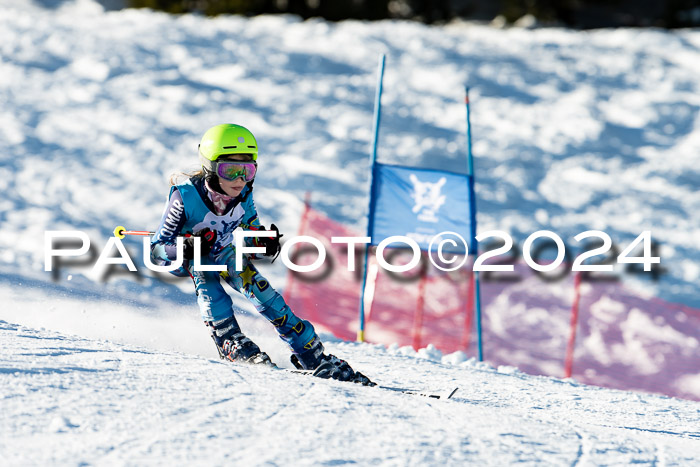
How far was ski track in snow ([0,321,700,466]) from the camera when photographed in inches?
120

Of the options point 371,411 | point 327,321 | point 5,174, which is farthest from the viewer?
point 5,174

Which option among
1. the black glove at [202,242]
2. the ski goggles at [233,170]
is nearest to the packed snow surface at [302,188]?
the black glove at [202,242]

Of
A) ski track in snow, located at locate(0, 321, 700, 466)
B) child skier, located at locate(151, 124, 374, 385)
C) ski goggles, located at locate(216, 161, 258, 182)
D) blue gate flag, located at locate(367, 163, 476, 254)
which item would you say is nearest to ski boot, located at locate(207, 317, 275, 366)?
child skier, located at locate(151, 124, 374, 385)

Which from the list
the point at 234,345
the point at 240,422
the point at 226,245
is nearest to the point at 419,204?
the point at 226,245

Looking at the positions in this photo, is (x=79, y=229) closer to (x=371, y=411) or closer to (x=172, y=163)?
(x=172, y=163)

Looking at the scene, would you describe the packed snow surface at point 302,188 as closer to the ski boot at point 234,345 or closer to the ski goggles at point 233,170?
the ski boot at point 234,345

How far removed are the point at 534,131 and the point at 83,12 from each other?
37.9ft

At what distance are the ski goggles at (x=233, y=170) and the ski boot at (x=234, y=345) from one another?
2.69 feet

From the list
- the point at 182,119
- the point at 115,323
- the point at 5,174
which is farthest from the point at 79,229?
the point at 115,323

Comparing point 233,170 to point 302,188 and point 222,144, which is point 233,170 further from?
point 302,188

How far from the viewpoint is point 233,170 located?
4730mm

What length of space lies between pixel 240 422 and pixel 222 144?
1823 millimetres

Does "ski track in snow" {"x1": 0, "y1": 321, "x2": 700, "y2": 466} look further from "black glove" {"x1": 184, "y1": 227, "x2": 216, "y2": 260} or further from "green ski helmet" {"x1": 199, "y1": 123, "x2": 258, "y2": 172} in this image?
"green ski helmet" {"x1": 199, "y1": 123, "x2": 258, "y2": 172}

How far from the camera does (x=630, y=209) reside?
14.3 meters
